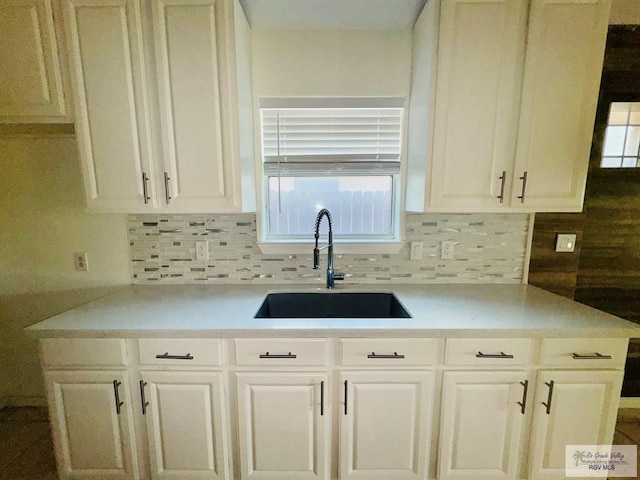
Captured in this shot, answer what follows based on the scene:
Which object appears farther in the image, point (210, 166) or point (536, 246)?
point (536, 246)

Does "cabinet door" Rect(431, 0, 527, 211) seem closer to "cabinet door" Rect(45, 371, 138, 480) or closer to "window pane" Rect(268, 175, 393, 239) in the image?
"window pane" Rect(268, 175, 393, 239)

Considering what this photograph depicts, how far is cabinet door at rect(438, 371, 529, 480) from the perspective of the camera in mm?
1310

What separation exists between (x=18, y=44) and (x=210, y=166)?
1.01m

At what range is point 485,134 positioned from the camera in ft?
4.68

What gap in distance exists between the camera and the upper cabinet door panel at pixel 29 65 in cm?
132

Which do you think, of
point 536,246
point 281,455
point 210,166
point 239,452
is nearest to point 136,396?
point 239,452

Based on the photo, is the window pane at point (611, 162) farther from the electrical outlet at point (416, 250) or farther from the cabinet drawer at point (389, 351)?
the cabinet drawer at point (389, 351)

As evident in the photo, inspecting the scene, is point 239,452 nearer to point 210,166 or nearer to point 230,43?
point 210,166

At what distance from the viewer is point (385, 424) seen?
134cm

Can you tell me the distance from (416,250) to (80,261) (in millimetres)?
2125

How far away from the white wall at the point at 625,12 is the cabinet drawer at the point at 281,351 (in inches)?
94.2

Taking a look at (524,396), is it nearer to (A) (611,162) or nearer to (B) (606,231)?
(B) (606,231)

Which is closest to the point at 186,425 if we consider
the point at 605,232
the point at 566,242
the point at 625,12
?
the point at 566,242

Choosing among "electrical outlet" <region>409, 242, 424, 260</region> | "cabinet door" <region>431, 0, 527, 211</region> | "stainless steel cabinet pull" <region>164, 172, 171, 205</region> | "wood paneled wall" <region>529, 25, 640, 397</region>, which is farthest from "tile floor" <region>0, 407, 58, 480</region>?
"wood paneled wall" <region>529, 25, 640, 397</region>
